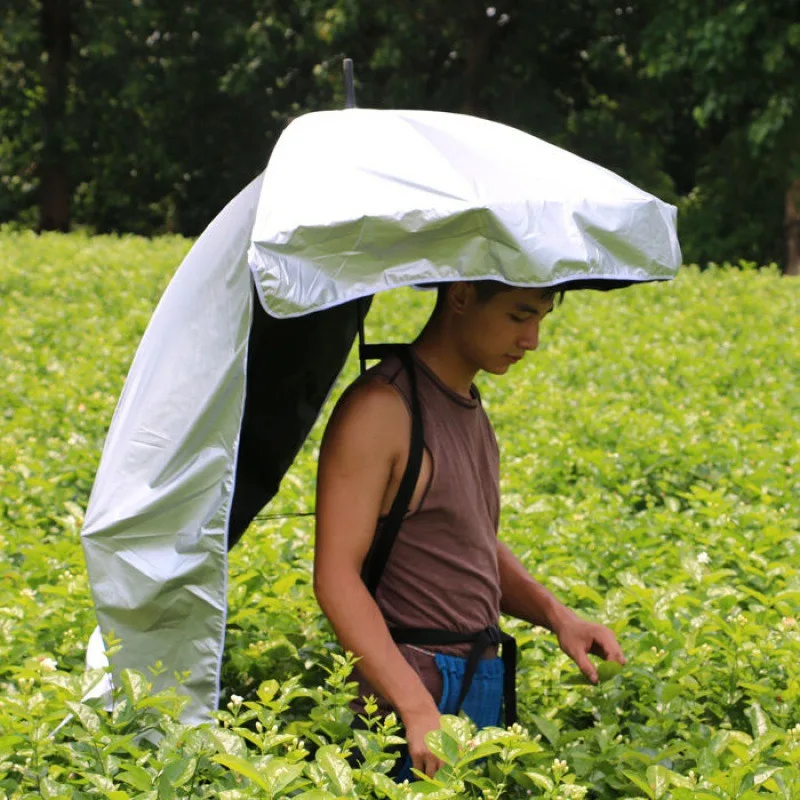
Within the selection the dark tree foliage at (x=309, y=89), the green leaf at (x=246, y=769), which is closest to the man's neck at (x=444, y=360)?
the green leaf at (x=246, y=769)

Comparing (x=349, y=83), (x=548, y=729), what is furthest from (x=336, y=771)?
(x=349, y=83)

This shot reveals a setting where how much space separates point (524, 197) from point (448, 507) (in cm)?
67

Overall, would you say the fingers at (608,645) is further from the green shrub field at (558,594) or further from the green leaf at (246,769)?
the green leaf at (246,769)

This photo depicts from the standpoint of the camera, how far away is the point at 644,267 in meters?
2.48

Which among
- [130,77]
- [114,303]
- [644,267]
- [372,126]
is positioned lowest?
[114,303]

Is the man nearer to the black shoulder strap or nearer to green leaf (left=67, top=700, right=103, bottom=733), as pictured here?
the black shoulder strap

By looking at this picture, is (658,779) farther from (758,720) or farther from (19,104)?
(19,104)

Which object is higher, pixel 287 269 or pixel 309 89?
pixel 309 89

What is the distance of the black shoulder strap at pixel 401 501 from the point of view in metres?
2.60

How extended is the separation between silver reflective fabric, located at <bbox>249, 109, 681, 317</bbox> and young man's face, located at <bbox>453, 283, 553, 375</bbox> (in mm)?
236

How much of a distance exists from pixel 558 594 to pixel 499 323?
1821mm

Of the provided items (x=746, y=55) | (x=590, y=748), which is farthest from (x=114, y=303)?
(x=746, y=55)

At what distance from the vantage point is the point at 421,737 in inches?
95.2

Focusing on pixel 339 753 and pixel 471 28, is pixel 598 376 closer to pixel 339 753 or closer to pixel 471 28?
pixel 339 753
